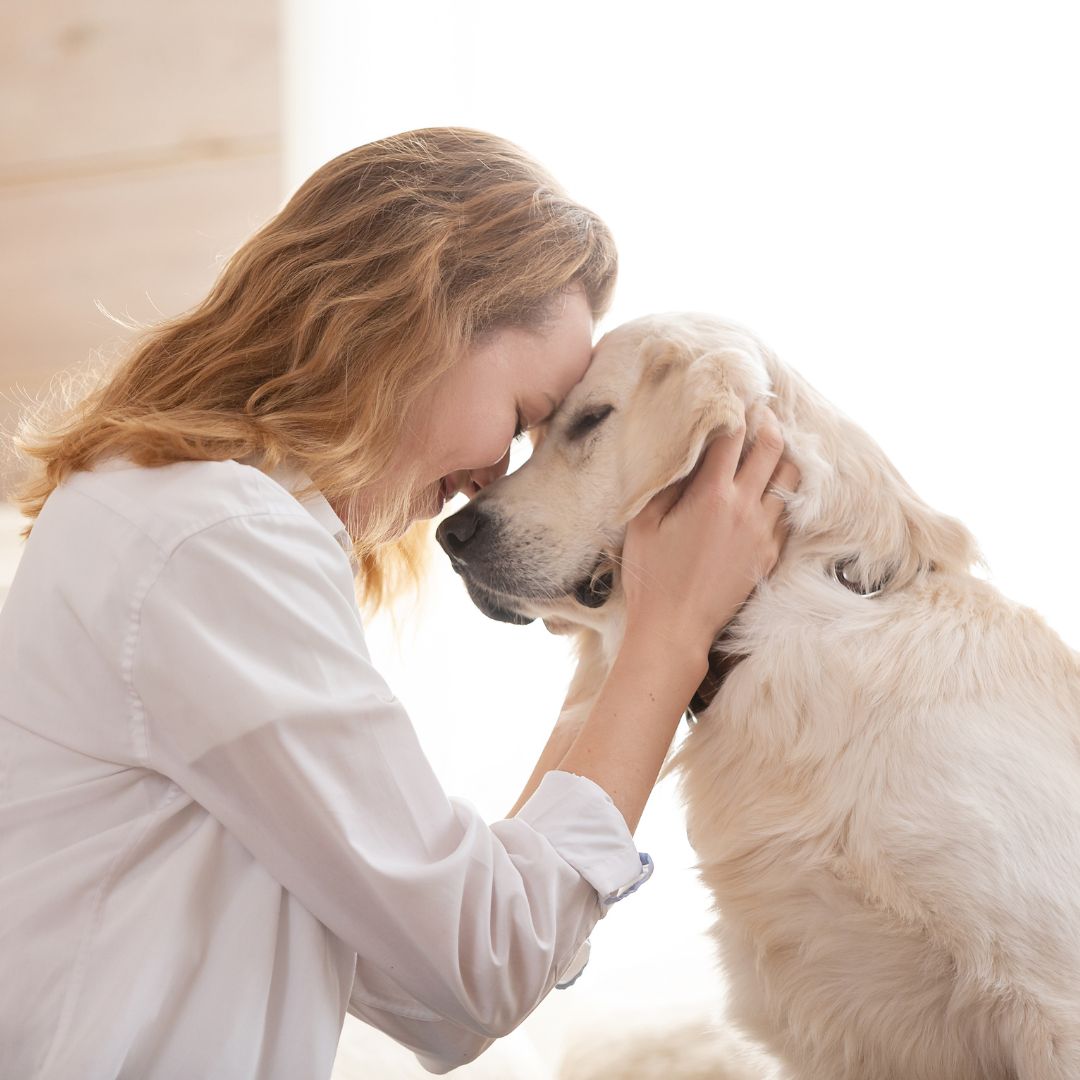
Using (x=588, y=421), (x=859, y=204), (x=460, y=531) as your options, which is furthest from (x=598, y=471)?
(x=859, y=204)

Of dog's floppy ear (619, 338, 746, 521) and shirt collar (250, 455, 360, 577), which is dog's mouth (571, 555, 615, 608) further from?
shirt collar (250, 455, 360, 577)

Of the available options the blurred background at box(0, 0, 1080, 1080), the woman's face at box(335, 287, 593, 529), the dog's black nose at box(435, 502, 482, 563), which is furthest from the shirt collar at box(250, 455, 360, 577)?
the blurred background at box(0, 0, 1080, 1080)

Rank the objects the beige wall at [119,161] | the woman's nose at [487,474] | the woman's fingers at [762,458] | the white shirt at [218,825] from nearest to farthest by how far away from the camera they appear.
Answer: the white shirt at [218,825]
the woman's fingers at [762,458]
the woman's nose at [487,474]
the beige wall at [119,161]

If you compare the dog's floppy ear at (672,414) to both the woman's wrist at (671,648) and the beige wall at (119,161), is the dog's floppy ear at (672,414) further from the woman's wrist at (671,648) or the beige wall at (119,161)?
the beige wall at (119,161)

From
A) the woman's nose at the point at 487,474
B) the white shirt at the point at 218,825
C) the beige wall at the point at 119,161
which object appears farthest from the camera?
the beige wall at the point at 119,161

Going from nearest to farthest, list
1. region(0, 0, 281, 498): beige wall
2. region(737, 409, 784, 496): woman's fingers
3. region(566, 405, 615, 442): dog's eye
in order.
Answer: region(737, 409, 784, 496): woman's fingers
region(566, 405, 615, 442): dog's eye
region(0, 0, 281, 498): beige wall

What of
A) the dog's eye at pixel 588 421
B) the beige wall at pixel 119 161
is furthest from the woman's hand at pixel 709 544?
the beige wall at pixel 119 161

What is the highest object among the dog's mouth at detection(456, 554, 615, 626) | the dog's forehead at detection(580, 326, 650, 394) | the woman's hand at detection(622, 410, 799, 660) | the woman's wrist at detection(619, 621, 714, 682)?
the dog's forehead at detection(580, 326, 650, 394)

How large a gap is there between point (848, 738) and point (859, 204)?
1131 mm

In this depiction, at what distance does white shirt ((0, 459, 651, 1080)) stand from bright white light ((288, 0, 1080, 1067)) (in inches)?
28.6

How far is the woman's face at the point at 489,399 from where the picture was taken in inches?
44.0

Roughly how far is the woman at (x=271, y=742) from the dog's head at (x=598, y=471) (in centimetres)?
7

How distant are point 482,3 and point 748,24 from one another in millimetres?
533

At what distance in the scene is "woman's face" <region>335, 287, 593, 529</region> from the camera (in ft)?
3.67
